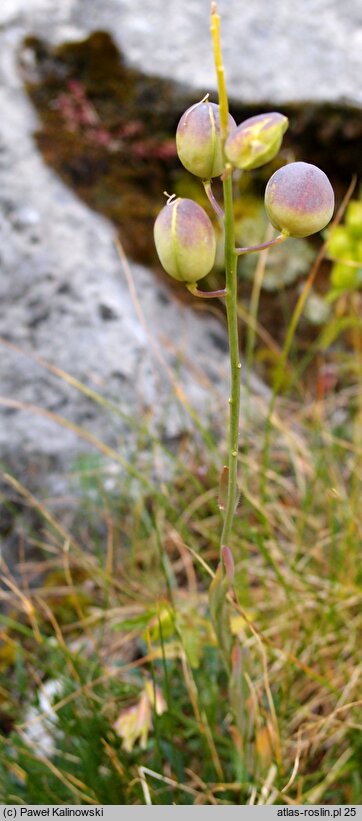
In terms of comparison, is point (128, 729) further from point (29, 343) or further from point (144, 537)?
point (29, 343)

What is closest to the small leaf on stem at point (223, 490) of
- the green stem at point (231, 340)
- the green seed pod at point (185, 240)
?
the green stem at point (231, 340)

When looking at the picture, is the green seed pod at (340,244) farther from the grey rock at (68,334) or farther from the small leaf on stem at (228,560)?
the small leaf on stem at (228,560)

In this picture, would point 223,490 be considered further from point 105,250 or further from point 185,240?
point 105,250

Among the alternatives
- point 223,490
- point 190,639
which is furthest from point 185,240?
point 190,639

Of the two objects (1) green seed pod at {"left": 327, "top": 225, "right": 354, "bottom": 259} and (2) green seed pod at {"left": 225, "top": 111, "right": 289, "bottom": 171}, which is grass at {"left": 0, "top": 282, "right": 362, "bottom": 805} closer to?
(1) green seed pod at {"left": 327, "top": 225, "right": 354, "bottom": 259}

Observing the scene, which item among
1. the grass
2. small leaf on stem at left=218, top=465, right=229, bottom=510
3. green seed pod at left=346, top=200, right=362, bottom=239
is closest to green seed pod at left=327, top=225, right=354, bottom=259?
green seed pod at left=346, top=200, right=362, bottom=239

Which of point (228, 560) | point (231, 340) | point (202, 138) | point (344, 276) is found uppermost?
point (202, 138)
